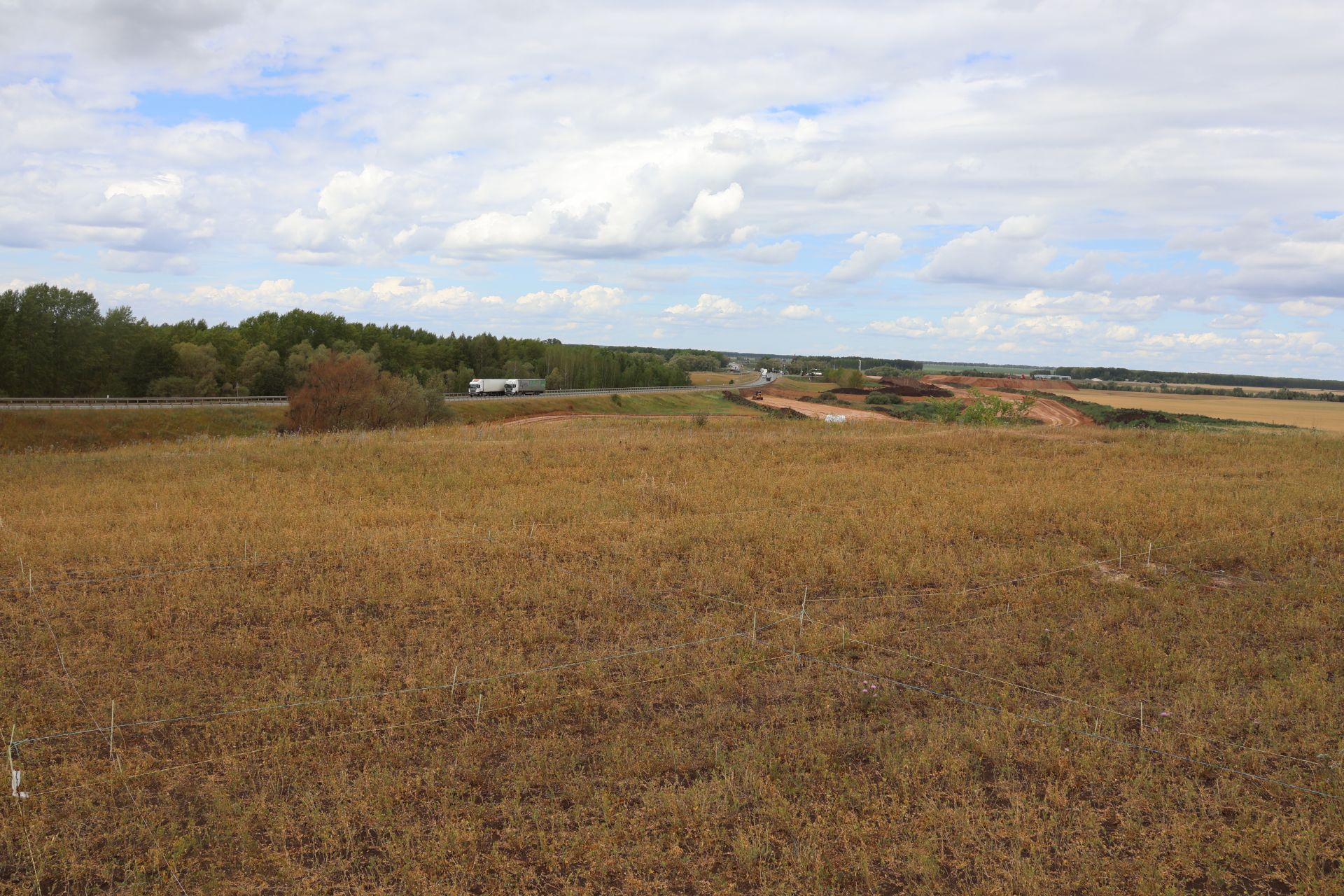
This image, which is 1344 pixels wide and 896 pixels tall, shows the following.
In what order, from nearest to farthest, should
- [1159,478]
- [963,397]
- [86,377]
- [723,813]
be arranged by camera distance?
[723,813], [1159,478], [963,397], [86,377]

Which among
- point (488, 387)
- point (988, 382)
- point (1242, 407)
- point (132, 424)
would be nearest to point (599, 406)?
point (488, 387)

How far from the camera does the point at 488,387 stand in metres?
79.2

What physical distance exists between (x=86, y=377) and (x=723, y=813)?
80037 millimetres

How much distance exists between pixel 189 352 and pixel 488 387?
1034 inches

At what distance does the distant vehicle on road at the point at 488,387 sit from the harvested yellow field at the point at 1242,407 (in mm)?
47328

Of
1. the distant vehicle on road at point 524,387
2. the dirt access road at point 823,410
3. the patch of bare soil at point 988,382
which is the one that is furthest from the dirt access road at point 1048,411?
the distant vehicle on road at point 524,387

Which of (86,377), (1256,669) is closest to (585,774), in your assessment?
(1256,669)

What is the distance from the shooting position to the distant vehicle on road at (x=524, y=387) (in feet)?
264

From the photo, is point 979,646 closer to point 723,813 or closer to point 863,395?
point 723,813

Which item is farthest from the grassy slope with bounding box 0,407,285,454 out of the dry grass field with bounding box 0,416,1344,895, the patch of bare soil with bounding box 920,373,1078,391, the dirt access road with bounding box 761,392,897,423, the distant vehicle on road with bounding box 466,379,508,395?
the patch of bare soil with bounding box 920,373,1078,391

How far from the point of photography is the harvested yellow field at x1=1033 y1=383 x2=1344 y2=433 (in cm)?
4747

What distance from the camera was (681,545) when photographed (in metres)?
14.8

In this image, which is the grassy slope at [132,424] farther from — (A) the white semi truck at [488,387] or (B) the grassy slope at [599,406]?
(A) the white semi truck at [488,387]

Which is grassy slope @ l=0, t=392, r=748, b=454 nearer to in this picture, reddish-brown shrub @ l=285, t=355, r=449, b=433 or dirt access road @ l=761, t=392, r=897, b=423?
reddish-brown shrub @ l=285, t=355, r=449, b=433
